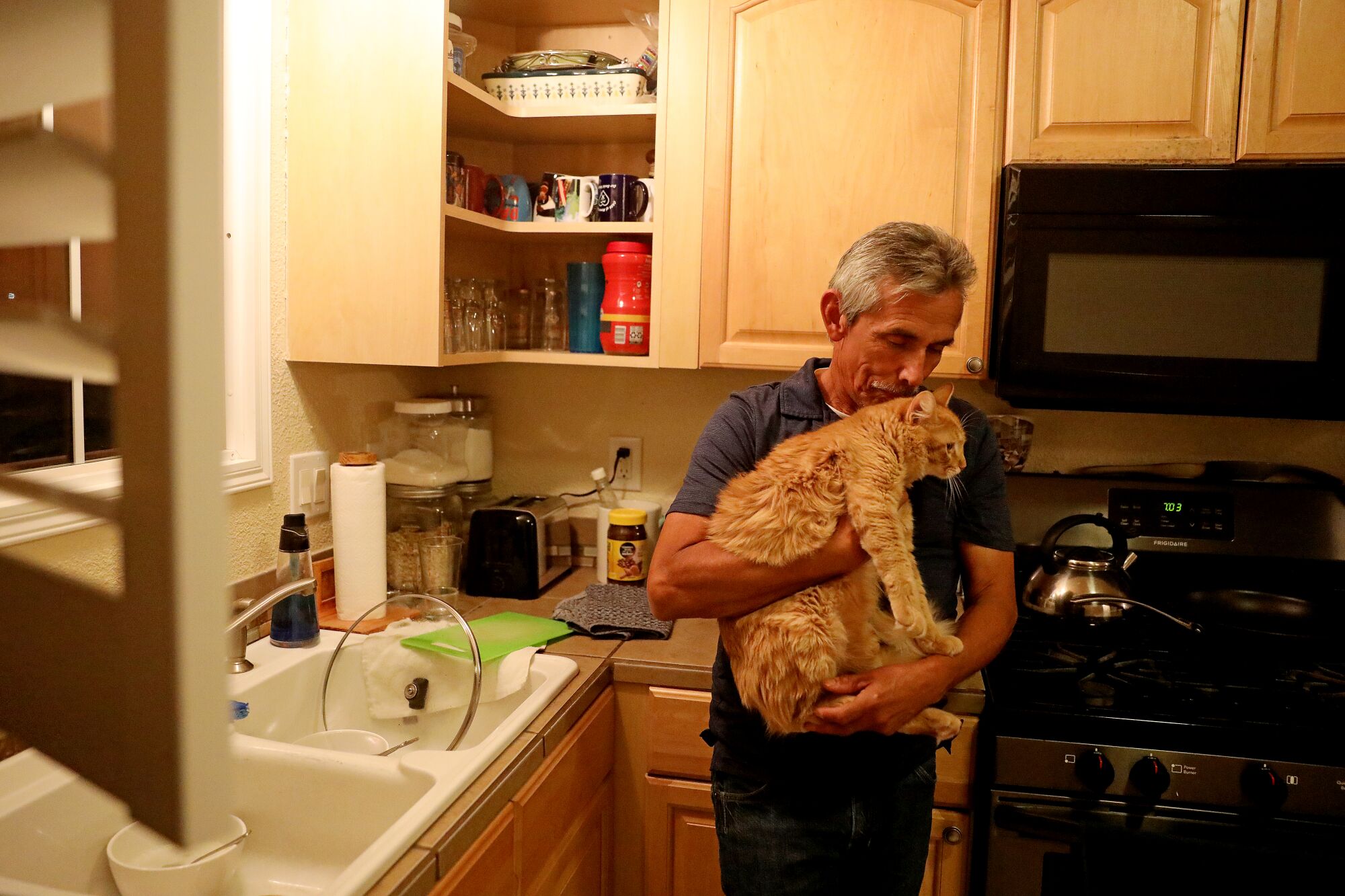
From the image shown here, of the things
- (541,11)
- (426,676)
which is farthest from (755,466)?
(541,11)

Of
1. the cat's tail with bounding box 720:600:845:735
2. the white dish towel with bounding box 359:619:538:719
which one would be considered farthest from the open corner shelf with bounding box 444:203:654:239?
the cat's tail with bounding box 720:600:845:735

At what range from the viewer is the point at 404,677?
62.6 inches

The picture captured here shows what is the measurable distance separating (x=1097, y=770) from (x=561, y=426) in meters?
1.54

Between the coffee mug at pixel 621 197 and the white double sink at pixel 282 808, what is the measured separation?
1121 millimetres

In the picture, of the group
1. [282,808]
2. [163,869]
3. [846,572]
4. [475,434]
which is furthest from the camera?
[475,434]

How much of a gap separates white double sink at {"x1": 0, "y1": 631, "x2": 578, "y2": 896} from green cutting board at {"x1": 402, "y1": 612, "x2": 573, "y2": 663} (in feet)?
0.57

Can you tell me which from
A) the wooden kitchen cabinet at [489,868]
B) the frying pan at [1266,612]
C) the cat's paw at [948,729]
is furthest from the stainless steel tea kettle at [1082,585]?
the wooden kitchen cabinet at [489,868]

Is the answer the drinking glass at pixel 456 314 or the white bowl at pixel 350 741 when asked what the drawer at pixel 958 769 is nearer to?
the white bowl at pixel 350 741

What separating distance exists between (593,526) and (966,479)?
4.24 feet

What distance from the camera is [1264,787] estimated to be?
1.44 metres

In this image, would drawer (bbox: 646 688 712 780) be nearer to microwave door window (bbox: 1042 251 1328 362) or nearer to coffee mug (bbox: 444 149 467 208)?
microwave door window (bbox: 1042 251 1328 362)

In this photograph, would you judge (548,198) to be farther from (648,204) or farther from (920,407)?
(920,407)

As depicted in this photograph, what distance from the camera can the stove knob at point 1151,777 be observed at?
4.81ft

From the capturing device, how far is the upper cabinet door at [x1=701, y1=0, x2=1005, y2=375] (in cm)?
184
